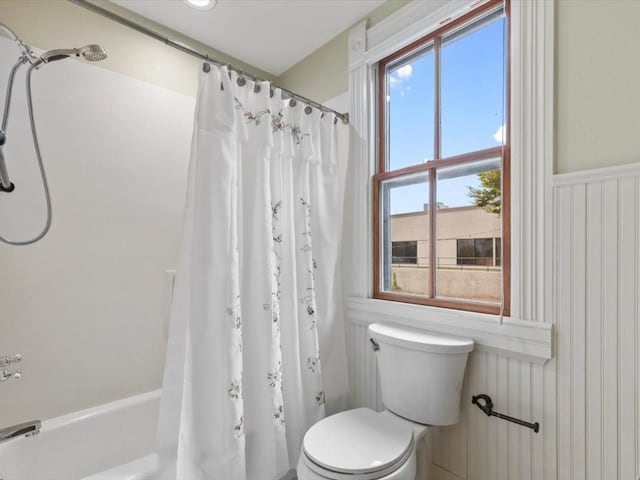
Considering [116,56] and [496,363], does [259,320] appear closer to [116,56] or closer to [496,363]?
[496,363]

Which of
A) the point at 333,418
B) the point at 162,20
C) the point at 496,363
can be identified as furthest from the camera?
the point at 162,20

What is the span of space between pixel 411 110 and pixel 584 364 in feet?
4.22

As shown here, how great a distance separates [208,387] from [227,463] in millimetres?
302

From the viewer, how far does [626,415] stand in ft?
3.12

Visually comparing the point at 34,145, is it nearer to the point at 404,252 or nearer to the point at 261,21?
the point at 261,21

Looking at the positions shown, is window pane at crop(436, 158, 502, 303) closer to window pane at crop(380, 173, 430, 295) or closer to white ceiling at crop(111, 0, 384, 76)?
window pane at crop(380, 173, 430, 295)

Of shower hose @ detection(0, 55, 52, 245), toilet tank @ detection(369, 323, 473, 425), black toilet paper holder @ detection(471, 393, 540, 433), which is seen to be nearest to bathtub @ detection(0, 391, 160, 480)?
shower hose @ detection(0, 55, 52, 245)

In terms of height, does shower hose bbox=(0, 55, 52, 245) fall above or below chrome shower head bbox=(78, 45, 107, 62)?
below

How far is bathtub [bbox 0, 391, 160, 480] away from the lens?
1.21m

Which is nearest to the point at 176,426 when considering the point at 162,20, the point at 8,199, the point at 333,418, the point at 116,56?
the point at 333,418

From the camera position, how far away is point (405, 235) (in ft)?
5.41

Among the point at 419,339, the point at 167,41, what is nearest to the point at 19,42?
the point at 167,41

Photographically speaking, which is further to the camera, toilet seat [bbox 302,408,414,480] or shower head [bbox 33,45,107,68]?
shower head [bbox 33,45,107,68]

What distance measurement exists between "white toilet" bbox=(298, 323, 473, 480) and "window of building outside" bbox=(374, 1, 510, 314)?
26cm
